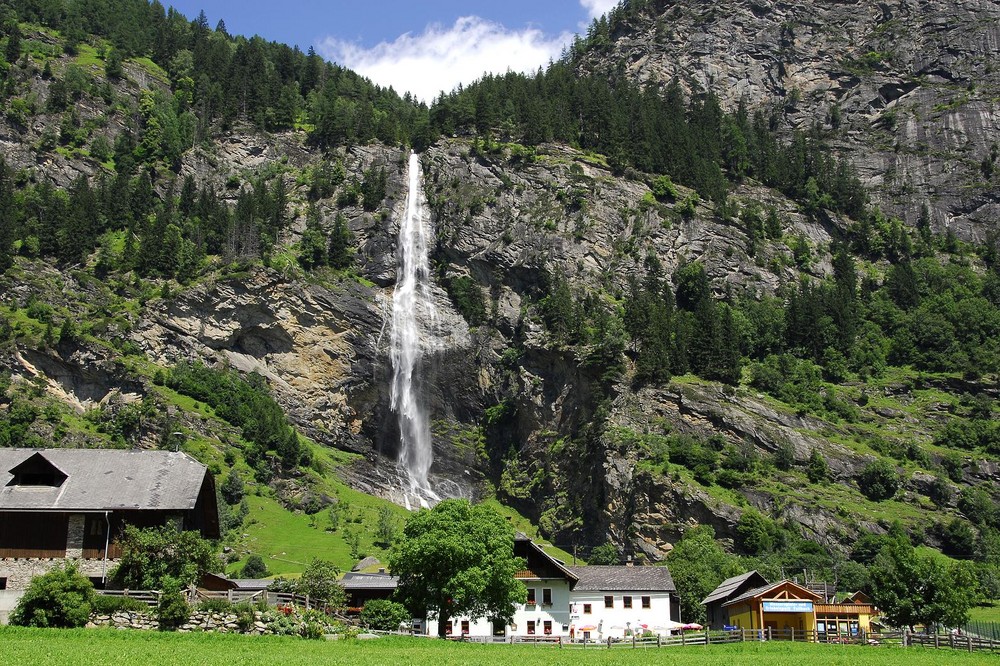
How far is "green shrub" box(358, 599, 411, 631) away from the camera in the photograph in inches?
1884

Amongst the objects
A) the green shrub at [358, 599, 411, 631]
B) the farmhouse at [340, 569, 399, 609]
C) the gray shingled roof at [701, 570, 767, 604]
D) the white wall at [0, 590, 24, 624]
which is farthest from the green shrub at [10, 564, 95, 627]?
the gray shingled roof at [701, 570, 767, 604]

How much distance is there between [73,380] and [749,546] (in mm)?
80972

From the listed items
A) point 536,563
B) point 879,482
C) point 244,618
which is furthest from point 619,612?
point 879,482

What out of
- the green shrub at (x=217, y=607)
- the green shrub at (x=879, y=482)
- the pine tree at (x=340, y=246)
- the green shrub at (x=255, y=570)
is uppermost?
the pine tree at (x=340, y=246)

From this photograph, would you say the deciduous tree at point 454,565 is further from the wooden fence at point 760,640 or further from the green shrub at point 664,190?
the green shrub at point 664,190

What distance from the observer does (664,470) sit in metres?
103

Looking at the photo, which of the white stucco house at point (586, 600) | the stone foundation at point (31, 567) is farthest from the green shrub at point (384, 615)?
the white stucco house at point (586, 600)

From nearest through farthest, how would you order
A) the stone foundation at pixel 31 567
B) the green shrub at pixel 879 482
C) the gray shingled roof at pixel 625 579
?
the stone foundation at pixel 31 567 < the gray shingled roof at pixel 625 579 < the green shrub at pixel 879 482

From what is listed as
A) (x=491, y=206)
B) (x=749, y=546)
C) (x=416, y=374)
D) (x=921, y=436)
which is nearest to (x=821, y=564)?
(x=749, y=546)

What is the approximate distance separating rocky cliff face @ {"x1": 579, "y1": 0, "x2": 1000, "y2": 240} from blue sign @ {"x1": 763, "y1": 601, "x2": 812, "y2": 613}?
121 meters

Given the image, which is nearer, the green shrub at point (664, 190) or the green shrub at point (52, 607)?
the green shrub at point (52, 607)

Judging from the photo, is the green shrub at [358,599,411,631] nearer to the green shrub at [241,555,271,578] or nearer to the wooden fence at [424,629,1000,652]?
A: the wooden fence at [424,629,1000,652]

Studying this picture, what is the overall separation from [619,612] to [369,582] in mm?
18981

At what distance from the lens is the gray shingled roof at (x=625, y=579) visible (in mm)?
71750
